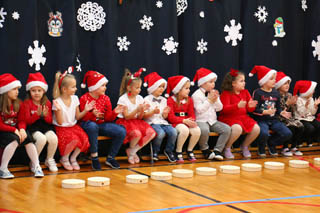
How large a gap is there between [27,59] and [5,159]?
3.96 feet

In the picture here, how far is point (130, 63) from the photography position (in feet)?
18.7

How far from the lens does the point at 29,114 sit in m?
4.60

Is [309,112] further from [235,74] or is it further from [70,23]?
[70,23]

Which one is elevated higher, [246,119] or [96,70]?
[96,70]

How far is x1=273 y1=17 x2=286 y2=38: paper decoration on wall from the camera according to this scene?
22.4ft

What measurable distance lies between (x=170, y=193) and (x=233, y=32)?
3.36 meters

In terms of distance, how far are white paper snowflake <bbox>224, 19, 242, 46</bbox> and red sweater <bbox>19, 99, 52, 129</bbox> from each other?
2.82m

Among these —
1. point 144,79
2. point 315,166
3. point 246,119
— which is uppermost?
point 144,79

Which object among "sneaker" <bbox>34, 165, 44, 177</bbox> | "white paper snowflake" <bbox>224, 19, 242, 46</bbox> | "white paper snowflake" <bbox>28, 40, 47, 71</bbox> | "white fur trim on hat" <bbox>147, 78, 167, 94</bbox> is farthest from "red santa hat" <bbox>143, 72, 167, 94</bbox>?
"sneaker" <bbox>34, 165, 44, 177</bbox>

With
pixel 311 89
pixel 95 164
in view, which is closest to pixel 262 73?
pixel 311 89

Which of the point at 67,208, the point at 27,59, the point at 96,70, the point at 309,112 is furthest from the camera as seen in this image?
the point at 309,112

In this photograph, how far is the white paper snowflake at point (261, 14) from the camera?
22.0 feet

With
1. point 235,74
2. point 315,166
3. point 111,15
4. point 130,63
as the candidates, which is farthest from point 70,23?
point 315,166

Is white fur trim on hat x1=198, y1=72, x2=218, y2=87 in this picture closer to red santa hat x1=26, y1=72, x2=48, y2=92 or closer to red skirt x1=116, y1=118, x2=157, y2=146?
red skirt x1=116, y1=118, x2=157, y2=146
